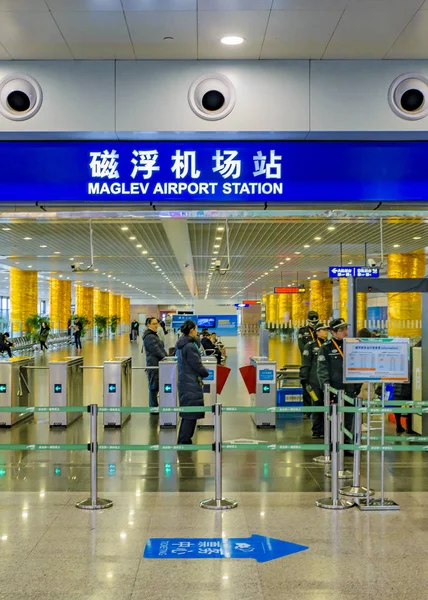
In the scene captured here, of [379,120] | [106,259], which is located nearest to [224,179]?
[379,120]

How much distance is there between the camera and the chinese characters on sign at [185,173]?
20.5 feet

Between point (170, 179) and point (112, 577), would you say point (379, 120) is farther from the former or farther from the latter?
point (112, 577)

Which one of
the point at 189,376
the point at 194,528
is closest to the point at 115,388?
the point at 189,376

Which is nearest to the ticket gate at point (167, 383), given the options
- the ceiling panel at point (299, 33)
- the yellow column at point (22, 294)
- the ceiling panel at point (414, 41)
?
the ceiling panel at point (299, 33)

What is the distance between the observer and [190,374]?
344 inches

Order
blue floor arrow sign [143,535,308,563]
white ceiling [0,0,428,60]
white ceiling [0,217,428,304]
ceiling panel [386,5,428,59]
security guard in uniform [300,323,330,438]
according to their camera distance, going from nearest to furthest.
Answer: blue floor arrow sign [143,535,308,563], white ceiling [0,0,428,60], ceiling panel [386,5,428,59], security guard in uniform [300,323,330,438], white ceiling [0,217,428,304]

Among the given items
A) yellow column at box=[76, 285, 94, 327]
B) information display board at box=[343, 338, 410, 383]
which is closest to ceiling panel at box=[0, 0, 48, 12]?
information display board at box=[343, 338, 410, 383]

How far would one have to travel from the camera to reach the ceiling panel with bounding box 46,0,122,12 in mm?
4926

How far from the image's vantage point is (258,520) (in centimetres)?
573

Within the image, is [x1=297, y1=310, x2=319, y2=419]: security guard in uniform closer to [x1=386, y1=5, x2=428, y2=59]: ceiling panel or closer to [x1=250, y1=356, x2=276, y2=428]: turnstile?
[x1=250, y1=356, x2=276, y2=428]: turnstile

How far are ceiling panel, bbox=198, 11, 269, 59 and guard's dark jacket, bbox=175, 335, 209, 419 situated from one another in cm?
402

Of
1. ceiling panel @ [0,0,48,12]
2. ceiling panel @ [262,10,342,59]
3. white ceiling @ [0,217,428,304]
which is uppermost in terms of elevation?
ceiling panel @ [262,10,342,59]

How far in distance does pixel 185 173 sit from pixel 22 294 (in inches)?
1115

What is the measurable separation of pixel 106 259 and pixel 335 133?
18328 mm
